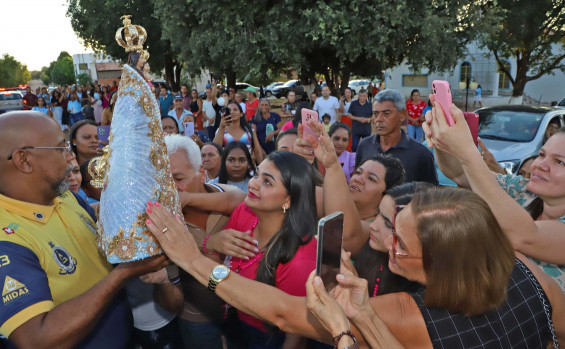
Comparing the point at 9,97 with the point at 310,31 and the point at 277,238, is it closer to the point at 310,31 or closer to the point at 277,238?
the point at 310,31

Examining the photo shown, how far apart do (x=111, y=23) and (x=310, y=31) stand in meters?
12.8

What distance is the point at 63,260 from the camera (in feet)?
6.09

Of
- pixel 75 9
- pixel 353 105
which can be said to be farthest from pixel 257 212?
pixel 75 9

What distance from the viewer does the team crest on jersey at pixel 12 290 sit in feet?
5.10

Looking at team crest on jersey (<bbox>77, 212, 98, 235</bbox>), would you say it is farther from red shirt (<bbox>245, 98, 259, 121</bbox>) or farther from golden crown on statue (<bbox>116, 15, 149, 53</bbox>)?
red shirt (<bbox>245, 98, 259, 121</bbox>)

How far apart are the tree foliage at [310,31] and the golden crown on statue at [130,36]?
1040 cm

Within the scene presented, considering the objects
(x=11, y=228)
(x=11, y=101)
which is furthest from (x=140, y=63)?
(x=11, y=101)

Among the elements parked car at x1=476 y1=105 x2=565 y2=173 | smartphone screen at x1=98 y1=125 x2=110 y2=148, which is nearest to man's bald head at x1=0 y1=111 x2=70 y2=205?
smartphone screen at x1=98 y1=125 x2=110 y2=148

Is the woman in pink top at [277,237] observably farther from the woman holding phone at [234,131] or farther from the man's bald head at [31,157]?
the woman holding phone at [234,131]

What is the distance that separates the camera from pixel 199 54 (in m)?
13.8

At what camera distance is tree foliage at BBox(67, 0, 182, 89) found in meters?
20.2

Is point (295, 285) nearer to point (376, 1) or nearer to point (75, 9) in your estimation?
point (376, 1)

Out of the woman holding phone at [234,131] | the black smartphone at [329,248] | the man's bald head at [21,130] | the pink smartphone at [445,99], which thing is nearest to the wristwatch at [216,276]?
the black smartphone at [329,248]

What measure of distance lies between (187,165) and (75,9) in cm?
2437
